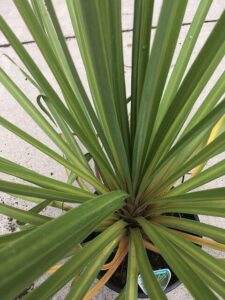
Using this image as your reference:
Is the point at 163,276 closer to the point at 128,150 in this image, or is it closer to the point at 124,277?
the point at 124,277

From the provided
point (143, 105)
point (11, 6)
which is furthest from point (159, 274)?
point (11, 6)

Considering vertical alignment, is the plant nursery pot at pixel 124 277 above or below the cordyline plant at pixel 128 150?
below

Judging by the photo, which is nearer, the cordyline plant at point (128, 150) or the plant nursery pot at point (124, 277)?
the cordyline plant at point (128, 150)

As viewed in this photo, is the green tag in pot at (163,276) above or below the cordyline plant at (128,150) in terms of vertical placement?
below

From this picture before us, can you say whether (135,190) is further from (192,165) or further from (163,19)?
(163,19)


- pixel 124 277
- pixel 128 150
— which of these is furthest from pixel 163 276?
pixel 128 150

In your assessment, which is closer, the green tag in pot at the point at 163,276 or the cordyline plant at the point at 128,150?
the cordyline plant at the point at 128,150

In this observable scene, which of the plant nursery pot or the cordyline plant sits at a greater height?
the cordyline plant

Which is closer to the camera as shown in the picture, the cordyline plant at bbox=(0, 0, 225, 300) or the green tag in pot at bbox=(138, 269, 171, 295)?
the cordyline plant at bbox=(0, 0, 225, 300)
